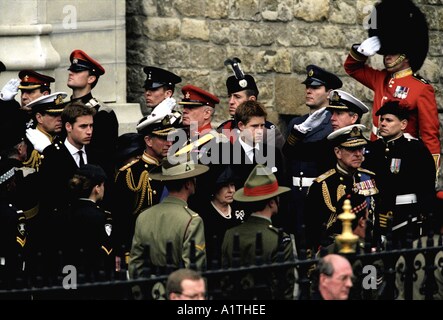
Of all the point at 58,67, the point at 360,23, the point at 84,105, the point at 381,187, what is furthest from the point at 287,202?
the point at 360,23

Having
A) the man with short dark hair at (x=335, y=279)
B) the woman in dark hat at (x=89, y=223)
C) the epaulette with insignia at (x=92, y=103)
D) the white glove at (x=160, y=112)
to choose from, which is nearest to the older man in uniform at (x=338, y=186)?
the white glove at (x=160, y=112)

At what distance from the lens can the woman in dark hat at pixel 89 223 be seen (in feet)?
32.1

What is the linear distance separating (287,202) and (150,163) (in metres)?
1.25

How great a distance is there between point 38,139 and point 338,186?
7.45 ft

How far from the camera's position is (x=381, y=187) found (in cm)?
1177

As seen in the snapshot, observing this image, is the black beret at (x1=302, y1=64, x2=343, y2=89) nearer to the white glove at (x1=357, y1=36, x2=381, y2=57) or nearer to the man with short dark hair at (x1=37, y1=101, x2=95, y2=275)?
the white glove at (x1=357, y1=36, x2=381, y2=57)

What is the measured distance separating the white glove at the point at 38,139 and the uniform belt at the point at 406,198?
255cm

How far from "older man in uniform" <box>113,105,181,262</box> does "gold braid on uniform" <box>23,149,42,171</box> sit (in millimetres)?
721

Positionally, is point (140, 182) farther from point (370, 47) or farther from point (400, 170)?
point (370, 47)

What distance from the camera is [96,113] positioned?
40.4ft

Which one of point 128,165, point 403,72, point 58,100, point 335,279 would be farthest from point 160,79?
point 335,279

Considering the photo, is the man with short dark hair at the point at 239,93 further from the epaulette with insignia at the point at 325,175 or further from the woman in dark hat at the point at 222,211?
the woman in dark hat at the point at 222,211

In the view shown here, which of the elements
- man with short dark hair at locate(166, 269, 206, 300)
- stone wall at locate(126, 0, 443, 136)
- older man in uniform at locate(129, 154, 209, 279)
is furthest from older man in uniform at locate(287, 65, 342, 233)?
man with short dark hair at locate(166, 269, 206, 300)

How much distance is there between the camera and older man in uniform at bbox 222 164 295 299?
31.7 feet
